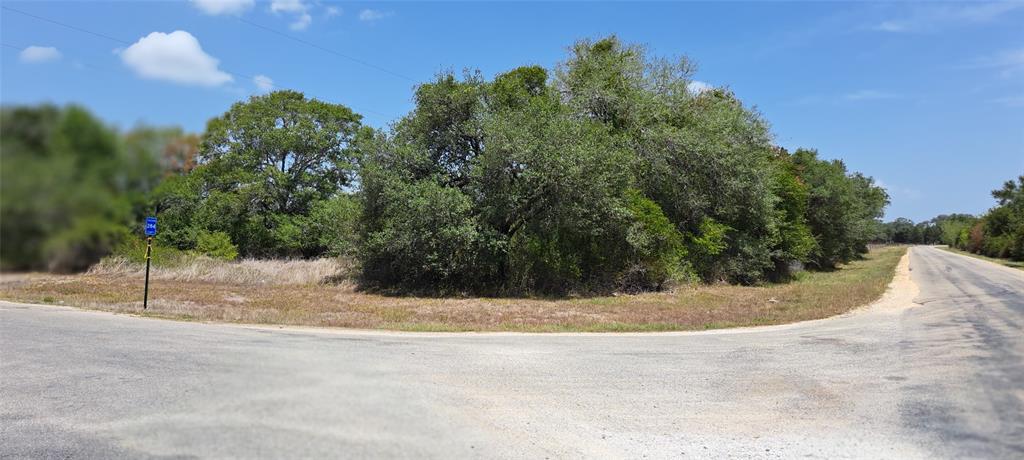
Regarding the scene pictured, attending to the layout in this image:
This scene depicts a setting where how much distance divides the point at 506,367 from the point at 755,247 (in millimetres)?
27086

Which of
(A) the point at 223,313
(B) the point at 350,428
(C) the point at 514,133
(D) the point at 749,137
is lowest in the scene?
(A) the point at 223,313

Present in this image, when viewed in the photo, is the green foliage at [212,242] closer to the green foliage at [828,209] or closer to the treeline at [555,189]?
the treeline at [555,189]

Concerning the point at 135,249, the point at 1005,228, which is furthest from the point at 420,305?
the point at 1005,228

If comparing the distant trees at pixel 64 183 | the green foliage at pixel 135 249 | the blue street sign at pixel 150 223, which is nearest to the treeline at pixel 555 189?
the green foliage at pixel 135 249

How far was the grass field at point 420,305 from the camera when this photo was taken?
1609 cm

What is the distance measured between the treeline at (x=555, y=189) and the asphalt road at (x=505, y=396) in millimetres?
10082

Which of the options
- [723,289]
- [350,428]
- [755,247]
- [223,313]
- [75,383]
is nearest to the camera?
[350,428]

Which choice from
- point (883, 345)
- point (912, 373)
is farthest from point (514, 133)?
point (912, 373)

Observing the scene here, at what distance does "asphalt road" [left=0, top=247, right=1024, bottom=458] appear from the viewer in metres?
4.10

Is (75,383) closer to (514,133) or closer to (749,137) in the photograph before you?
(514,133)

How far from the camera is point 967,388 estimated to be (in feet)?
24.5

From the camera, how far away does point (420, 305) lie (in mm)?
21250

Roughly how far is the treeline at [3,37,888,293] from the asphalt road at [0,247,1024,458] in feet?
33.1

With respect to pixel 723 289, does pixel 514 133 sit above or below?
above
